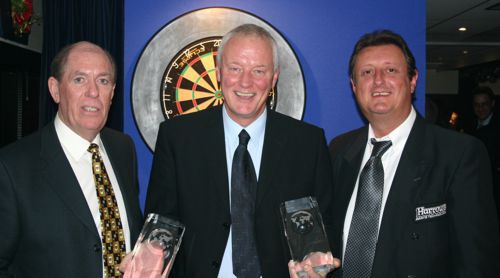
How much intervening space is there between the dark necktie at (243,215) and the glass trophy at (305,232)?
0.23m

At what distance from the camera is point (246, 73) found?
1949 mm

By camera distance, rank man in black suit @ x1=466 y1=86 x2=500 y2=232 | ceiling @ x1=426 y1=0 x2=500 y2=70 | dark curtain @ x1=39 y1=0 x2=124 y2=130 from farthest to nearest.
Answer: ceiling @ x1=426 y1=0 x2=500 y2=70 → man in black suit @ x1=466 y1=86 x2=500 y2=232 → dark curtain @ x1=39 y1=0 x2=124 y2=130

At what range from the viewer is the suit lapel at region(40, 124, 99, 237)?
177 centimetres

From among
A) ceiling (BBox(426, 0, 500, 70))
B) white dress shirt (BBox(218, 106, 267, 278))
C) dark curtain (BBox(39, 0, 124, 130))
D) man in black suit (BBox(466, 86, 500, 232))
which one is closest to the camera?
white dress shirt (BBox(218, 106, 267, 278))

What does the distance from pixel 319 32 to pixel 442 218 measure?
1668mm

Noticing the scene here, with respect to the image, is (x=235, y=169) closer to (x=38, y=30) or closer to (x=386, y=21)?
(x=386, y=21)

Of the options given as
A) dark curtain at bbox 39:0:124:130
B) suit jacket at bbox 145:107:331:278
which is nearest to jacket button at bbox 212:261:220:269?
suit jacket at bbox 145:107:331:278

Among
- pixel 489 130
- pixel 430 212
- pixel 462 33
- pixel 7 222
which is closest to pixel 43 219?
pixel 7 222

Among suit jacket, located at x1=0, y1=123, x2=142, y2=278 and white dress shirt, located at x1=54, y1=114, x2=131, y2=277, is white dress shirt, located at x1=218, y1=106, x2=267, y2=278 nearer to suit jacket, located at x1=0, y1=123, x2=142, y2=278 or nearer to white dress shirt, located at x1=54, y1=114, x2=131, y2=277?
white dress shirt, located at x1=54, y1=114, x2=131, y2=277

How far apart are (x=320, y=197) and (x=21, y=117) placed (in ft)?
16.7

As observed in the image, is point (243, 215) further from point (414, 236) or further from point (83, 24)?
point (83, 24)

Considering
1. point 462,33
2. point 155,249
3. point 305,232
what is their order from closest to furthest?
point 155,249 → point 305,232 → point 462,33

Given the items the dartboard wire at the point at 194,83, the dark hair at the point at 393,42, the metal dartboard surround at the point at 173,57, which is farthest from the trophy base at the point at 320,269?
the dartboard wire at the point at 194,83

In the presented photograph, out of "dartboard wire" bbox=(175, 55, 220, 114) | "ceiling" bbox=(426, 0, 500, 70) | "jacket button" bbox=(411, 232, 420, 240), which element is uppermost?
"ceiling" bbox=(426, 0, 500, 70)
